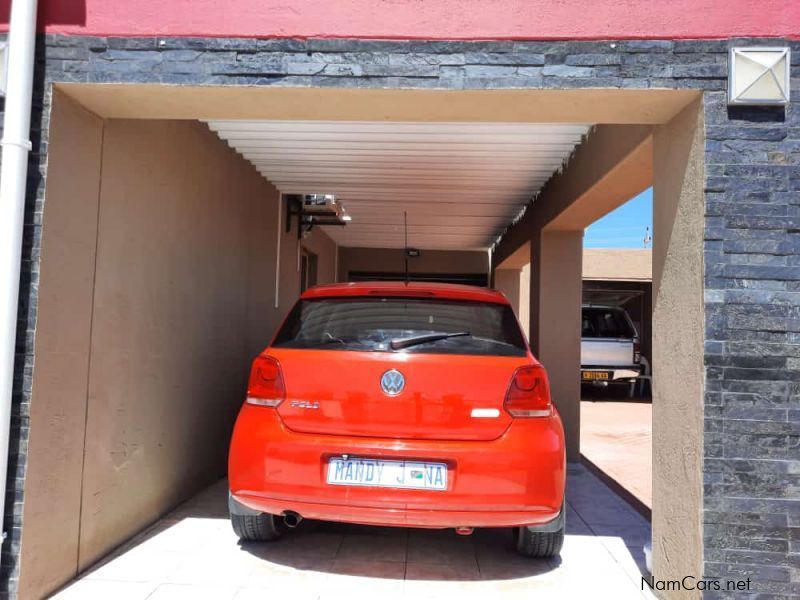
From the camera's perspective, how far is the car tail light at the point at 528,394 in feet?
9.72

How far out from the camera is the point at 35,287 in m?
A: 2.69

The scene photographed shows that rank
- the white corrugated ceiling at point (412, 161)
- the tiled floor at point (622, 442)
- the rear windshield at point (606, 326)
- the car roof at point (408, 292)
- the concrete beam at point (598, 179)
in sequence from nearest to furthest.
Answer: the car roof at point (408, 292) < the concrete beam at point (598, 179) < the white corrugated ceiling at point (412, 161) < the tiled floor at point (622, 442) < the rear windshield at point (606, 326)

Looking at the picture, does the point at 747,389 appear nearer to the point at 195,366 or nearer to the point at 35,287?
the point at 35,287

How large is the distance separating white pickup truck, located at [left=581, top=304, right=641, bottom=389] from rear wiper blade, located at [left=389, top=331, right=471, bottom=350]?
9217mm

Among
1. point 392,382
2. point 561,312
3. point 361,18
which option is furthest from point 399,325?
point 561,312

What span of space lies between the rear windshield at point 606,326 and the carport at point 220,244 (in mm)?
5856

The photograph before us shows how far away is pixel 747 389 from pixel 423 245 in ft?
28.9

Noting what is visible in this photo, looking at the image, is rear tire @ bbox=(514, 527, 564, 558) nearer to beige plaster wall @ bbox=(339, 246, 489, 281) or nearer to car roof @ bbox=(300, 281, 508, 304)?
car roof @ bbox=(300, 281, 508, 304)

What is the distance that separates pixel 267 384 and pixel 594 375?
974 cm

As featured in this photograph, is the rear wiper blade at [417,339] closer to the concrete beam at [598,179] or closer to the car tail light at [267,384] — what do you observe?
the car tail light at [267,384]

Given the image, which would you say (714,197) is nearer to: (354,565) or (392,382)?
(392,382)

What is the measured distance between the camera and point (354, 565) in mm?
3271

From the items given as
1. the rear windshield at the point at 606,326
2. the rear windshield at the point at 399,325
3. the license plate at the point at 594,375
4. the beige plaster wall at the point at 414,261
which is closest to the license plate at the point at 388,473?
the rear windshield at the point at 399,325

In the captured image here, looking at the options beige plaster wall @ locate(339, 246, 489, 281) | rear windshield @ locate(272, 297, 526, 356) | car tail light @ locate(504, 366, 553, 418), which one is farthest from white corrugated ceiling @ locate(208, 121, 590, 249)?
beige plaster wall @ locate(339, 246, 489, 281)
